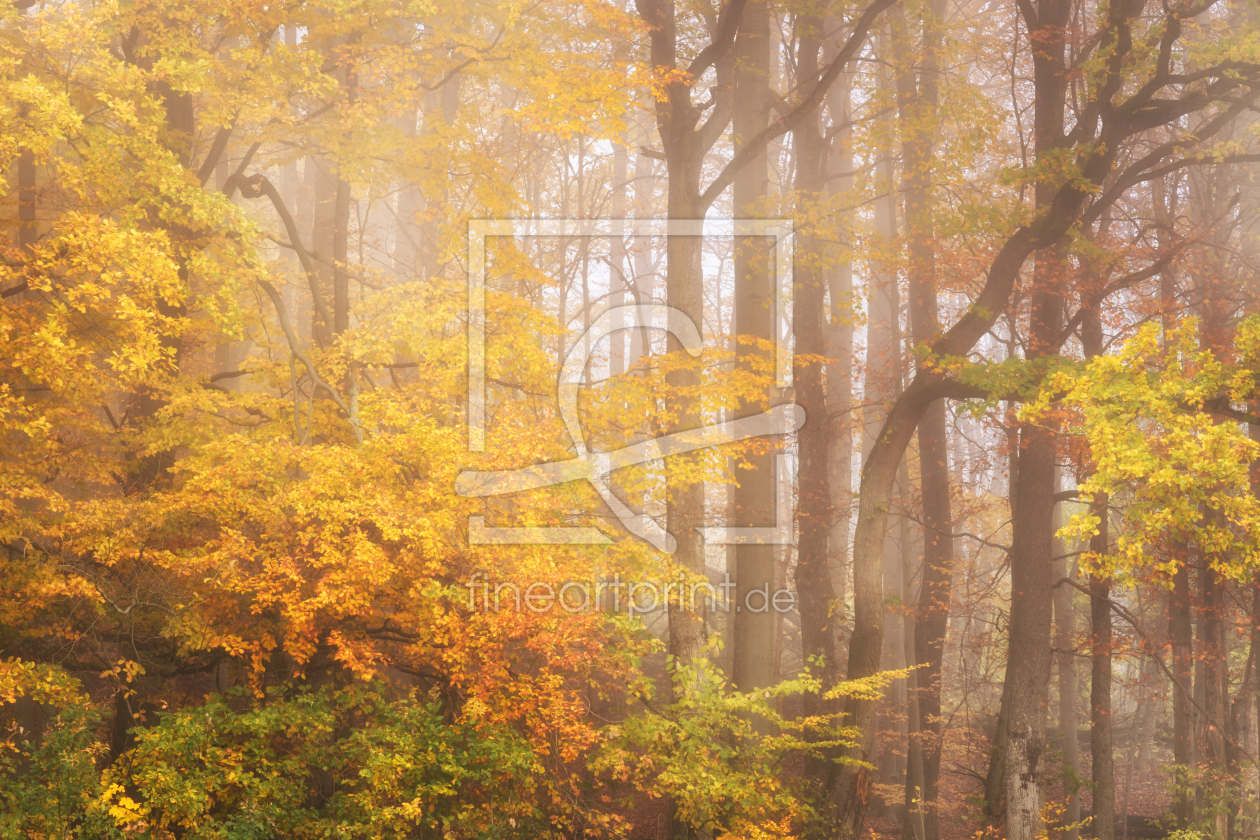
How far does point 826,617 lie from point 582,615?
6.09 metres

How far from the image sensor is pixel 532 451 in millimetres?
8641

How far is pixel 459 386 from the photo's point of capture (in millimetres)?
10633

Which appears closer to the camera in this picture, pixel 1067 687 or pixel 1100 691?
pixel 1100 691

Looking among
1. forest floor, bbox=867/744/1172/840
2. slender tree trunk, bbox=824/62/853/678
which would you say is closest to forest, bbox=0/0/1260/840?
slender tree trunk, bbox=824/62/853/678

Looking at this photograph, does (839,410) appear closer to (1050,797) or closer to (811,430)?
(811,430)

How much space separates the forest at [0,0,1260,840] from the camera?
7719 mm

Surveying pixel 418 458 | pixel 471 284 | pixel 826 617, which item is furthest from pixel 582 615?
pixel 826 617

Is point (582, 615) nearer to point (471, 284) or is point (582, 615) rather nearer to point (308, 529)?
point (308, 529)

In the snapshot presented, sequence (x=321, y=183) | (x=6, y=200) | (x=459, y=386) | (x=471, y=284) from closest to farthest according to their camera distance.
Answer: (x=6, y=200) < (x=459, y=386) < (x=471, y=284) < (x=321, y=183)
